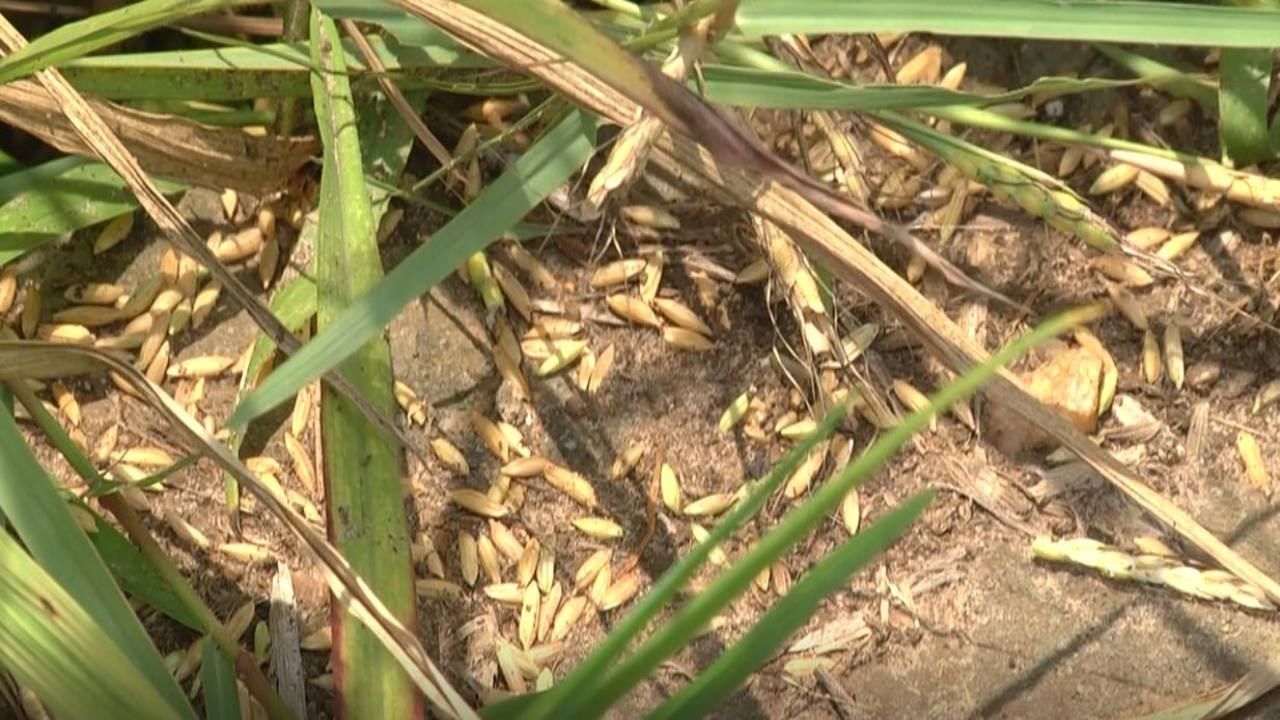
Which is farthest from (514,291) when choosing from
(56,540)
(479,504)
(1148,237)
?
(1148,237)

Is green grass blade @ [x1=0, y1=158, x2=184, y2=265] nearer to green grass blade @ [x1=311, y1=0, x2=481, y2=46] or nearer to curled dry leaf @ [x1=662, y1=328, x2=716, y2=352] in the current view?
green grass blade @ [x1=311, y1=0, x2=481, y2=46]

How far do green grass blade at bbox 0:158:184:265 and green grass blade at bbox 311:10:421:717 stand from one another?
8.3 inches

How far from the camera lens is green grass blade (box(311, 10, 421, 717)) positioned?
2.88 feet

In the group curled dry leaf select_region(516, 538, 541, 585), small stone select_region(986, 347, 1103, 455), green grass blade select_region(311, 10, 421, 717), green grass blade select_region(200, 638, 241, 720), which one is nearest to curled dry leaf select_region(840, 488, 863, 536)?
small stone select_region(986, 347, 1103, 455)

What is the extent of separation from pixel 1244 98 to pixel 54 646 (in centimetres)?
89

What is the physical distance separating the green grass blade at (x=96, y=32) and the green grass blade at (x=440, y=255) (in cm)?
17

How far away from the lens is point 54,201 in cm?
105

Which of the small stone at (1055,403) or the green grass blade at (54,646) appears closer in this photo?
the green grass blade at (54,646)

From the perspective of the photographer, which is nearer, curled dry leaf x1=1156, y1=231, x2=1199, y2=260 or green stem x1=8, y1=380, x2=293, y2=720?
green stem x1=8, y1=380, x2=293, y2=720

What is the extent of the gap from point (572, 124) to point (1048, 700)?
1.78 feet

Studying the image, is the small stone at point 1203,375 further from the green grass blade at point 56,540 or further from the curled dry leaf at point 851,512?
the green grass blade at point 56,540

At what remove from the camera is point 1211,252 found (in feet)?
3.75

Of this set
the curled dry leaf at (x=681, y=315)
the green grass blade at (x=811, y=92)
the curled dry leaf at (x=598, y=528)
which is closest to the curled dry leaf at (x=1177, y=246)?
the green grass blade at (x=811, y=92)

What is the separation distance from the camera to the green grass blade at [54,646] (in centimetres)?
75
